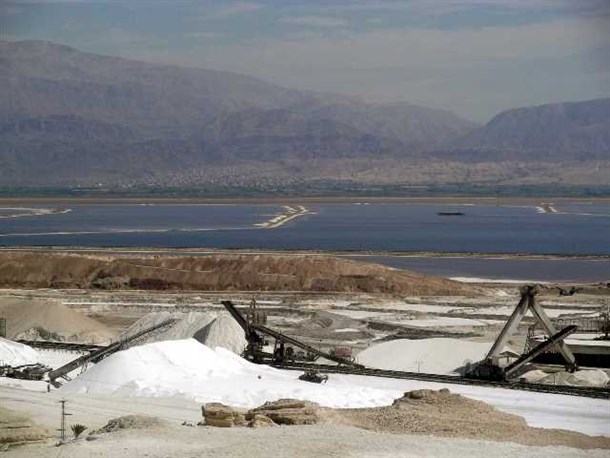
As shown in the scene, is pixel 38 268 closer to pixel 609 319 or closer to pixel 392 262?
pixel 392 262

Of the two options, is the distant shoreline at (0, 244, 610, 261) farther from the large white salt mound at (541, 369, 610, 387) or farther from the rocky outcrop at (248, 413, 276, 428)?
the rocky outcrop at (248, 413, 276, 428)

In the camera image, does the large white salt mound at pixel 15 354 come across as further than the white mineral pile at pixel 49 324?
No

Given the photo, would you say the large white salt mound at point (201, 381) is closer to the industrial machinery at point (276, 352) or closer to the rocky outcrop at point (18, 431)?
the industrial machinery at point (276, 352)

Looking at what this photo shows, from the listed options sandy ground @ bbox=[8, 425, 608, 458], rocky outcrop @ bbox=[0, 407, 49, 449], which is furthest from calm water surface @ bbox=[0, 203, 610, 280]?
sandy ground @ bbox=[8, 425, 608, 458]

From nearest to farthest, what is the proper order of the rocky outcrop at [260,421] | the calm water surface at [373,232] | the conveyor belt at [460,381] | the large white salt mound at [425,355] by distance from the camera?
the rocky outcrop at [260,421] < the conveyor belt at [460,381] < the large white salt mound at [425,355] < the calm water surface at [373,232]

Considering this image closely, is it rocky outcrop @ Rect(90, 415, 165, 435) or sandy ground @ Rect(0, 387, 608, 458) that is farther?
rocky outcrop @ Rect(90, 415, 165, 435)

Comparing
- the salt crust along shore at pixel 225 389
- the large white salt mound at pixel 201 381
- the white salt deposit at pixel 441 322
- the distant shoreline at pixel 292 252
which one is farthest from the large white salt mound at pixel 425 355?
the distant shoreline at pixel 292 252
